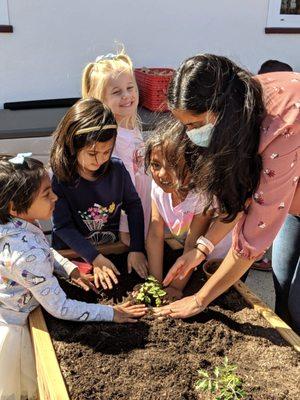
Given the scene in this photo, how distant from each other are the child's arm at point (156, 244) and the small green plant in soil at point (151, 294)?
0.15 metres

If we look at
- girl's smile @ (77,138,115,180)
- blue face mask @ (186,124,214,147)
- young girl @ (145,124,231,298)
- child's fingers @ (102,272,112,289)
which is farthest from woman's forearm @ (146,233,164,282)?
blue face mask @ (186,124,214,147)

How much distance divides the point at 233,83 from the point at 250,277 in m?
2.28

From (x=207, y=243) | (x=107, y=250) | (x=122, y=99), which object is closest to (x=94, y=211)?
(x=107, y=250)

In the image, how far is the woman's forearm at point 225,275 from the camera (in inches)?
61.8

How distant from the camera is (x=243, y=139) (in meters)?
1.33

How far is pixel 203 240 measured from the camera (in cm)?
187

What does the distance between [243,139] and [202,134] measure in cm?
13

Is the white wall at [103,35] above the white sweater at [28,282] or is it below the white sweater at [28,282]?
above

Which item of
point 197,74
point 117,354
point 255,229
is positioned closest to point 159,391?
point 117,354

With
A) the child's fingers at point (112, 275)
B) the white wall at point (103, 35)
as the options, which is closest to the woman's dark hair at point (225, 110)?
the child's fingers at point (112, 275)

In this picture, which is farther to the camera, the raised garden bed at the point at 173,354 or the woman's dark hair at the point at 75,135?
the woman's dark hair at the point at 75,135

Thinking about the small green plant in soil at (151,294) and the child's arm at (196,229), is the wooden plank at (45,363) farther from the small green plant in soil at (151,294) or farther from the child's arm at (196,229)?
the child's arm at (196,229)

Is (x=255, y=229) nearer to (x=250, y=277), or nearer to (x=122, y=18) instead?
(x=250, y=277)

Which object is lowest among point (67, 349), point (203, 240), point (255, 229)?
point (67, 349)
